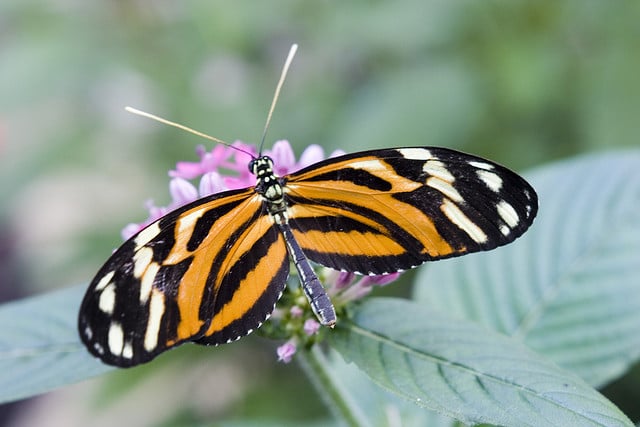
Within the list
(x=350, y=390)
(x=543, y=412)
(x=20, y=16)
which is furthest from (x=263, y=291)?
(x=20, y=16)

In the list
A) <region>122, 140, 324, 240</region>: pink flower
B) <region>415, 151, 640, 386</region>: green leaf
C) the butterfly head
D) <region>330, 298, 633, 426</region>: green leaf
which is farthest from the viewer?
<region>415, 151, 640, 386</region>: green leaf

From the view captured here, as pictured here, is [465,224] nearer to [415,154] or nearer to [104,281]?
[415,154]

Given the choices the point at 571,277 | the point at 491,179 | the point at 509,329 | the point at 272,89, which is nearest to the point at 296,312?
the point at 491,179

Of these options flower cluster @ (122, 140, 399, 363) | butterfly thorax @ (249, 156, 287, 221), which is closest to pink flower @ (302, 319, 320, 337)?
flower cluster @ (122, 140, 399, 363)

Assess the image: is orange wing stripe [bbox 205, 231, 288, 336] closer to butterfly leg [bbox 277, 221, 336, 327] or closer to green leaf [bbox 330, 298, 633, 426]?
butterfly leg [bbox 277, 221, 336, 327]

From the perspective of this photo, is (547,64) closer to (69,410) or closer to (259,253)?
(259,253)

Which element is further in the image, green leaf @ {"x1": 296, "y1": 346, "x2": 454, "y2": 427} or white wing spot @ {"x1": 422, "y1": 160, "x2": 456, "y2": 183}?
green leaf @ {"x1": 296, "y1": 346, "x2": 454, "y2": 427}

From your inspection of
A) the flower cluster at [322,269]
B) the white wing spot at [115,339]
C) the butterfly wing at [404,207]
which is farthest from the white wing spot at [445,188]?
the white wing spot at [115,339]
